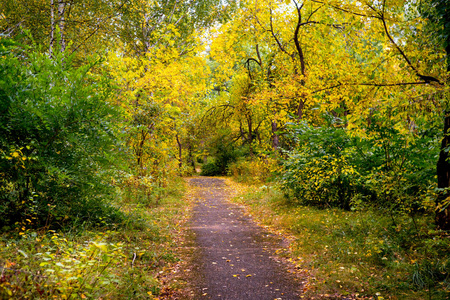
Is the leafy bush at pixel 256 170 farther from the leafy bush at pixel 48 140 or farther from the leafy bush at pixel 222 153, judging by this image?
the leafy bush at pixel 48 140

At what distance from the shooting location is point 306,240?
586cm

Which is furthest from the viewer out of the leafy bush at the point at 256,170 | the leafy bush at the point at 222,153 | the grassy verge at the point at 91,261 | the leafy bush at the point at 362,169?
the leafy bush at the point at 222,153

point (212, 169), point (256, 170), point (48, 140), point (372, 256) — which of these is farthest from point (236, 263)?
point (212, 169)

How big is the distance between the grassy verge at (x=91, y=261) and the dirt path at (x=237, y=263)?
55 cm

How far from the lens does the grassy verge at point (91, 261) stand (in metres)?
2.48

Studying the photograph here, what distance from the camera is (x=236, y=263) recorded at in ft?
16.6

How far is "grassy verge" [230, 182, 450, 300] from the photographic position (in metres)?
3.64

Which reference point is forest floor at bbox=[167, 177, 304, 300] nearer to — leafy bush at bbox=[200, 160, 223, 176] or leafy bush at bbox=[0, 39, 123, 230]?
leafy bush at bbox=[0, 39, 123, 230]

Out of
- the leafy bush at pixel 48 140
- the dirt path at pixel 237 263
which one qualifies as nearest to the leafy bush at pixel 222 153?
the dirt path at pixel 237 263

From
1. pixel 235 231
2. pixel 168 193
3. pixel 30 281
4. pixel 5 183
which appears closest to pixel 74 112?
pixel 5 183

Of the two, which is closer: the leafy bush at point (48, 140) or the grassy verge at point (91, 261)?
the grassy verge at point (91, 261)

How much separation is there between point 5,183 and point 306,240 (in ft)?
17.7

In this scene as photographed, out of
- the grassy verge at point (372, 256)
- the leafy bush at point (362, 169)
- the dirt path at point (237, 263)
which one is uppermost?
the leafy bush at point (362, 169)

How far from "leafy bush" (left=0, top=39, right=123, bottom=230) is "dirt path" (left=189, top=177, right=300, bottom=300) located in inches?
92.4
